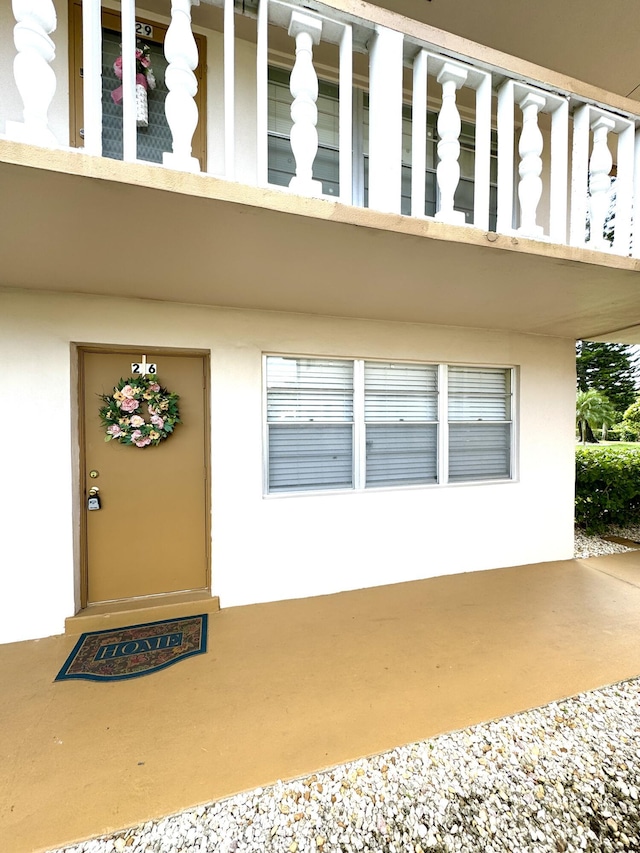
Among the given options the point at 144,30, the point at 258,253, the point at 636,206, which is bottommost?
the point at 258,253

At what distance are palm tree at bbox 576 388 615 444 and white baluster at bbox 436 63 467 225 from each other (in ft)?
44.8

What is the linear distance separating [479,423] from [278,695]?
318 centimetres

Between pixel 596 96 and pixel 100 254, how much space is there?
128 inches

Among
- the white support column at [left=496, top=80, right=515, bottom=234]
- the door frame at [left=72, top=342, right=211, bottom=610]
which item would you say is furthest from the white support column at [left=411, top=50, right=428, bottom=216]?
the door frame at [left=72, top=342, right=211, bottom=610]

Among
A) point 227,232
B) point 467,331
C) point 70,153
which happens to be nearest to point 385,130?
point 227,232

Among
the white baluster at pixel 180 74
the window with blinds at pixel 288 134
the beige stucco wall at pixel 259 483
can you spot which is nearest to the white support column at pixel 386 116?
the white baluster at pixel 180 74

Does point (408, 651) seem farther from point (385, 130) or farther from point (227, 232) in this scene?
point (385, 130)

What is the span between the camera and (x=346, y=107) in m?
1.93

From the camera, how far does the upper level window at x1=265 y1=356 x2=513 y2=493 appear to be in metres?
3.39

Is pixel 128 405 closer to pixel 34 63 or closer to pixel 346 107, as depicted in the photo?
pixel 34 63

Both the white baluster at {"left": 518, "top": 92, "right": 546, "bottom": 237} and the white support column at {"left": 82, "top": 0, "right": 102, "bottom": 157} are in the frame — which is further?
the white baluster at {"left": 518, "top": 92, "right": 546, "bottom": 237}

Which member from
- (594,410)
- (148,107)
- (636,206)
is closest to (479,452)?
(636,206)

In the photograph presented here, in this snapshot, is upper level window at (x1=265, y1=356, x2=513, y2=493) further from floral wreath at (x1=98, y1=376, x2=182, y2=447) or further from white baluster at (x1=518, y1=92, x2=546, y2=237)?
white baluster at (x1=518, y1=92, x2=546, y2=237)

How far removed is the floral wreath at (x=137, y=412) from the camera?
9.71 feet
